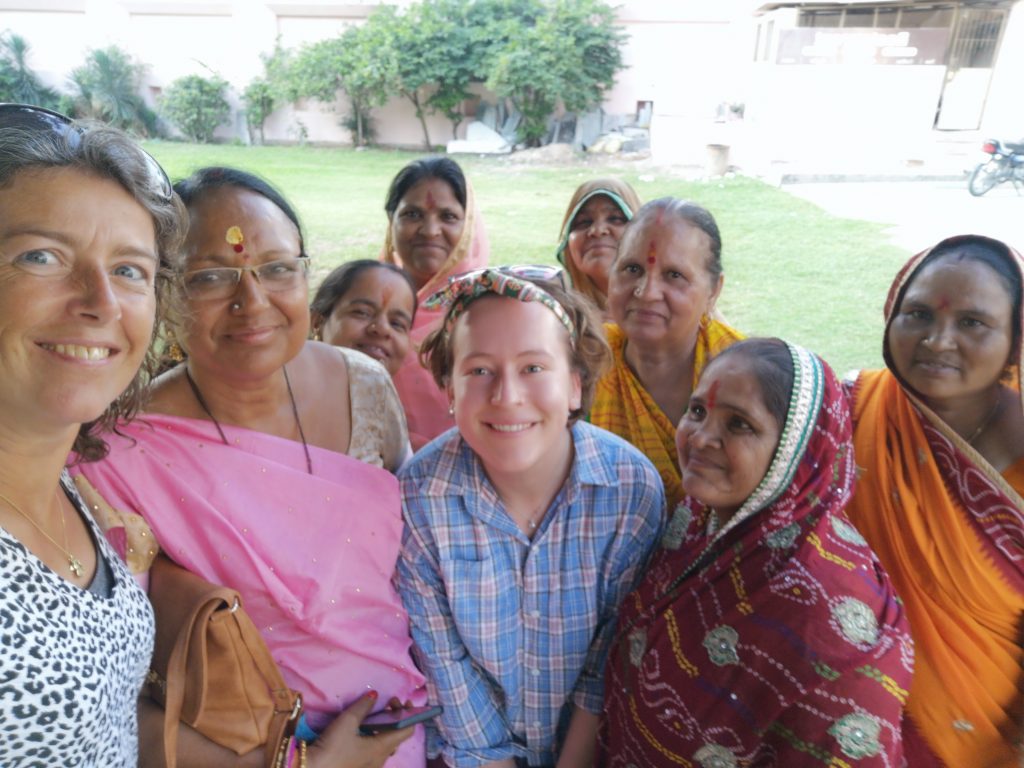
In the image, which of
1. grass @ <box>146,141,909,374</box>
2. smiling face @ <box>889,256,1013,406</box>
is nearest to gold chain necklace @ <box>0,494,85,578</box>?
smiling face @ <box>889,256,1013,406</box>

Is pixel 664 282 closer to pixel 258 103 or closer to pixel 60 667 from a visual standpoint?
pixel 60 667

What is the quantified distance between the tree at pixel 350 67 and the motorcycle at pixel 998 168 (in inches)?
470

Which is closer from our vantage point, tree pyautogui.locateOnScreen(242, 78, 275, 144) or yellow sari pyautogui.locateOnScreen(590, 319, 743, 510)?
yellow sari pyautogui.locateOnScreen(590, 319, 743, 510)

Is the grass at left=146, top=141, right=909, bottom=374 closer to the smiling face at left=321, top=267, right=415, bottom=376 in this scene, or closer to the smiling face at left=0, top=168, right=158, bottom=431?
the smiling face at left=321, top=267, right=415, bottom=376

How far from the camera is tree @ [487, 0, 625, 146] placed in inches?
601

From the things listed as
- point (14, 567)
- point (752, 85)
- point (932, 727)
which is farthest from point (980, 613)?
point (752, 85)

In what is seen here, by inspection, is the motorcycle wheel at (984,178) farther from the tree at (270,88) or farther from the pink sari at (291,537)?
the tree at (270,88)

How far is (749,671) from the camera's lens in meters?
1.32

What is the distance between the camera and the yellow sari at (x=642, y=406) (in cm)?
212

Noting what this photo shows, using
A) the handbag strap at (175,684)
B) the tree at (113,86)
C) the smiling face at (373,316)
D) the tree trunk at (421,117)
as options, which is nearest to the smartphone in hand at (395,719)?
the handbag strap at (175,684)

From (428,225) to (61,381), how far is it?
213 cm

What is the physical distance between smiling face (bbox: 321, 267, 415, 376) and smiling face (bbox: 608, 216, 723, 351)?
0.87 metres

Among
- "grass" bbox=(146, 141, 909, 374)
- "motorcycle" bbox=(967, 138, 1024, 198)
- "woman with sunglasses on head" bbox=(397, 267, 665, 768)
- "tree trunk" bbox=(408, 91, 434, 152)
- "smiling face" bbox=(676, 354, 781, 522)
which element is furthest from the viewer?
"tree trunk" bbox=(408, 91, 434, 152)

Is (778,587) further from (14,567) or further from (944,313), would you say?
(14,567)
